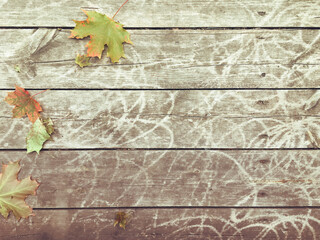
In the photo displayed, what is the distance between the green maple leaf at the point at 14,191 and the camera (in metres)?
1.01

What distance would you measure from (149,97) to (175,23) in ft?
→ 1.07

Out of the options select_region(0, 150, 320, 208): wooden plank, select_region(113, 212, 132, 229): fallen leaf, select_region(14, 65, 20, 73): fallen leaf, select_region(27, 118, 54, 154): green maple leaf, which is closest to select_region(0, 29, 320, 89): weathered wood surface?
select_region(14, 65, 20, 73): fallen leaf

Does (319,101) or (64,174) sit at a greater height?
(319,101)

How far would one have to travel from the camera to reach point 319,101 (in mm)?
1034

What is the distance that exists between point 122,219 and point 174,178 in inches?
11.5

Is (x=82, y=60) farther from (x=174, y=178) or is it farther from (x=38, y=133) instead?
(x=174, y=178)

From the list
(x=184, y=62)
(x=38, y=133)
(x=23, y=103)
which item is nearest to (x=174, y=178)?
(x=184, y=62)

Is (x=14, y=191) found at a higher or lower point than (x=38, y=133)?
lower

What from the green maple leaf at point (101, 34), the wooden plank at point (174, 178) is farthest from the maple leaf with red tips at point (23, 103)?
the green maple leaf at point (101, 34)

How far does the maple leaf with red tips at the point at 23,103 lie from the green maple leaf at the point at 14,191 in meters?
0.22

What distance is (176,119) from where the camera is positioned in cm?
103

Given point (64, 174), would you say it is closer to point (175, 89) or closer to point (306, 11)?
point (175, 89)

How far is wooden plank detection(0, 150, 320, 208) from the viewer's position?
3.43 feet

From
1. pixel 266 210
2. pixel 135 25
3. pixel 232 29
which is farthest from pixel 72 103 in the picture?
pixel 266 210
